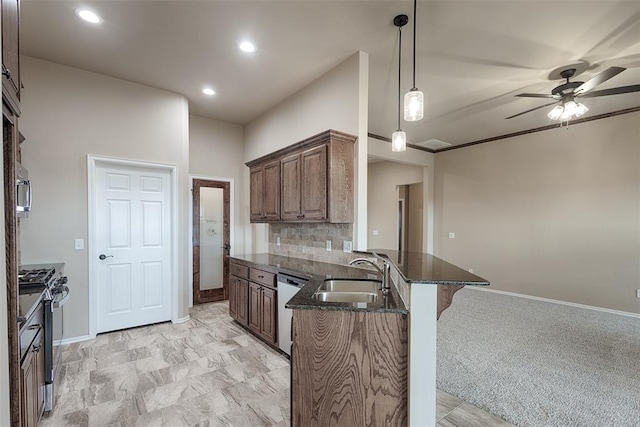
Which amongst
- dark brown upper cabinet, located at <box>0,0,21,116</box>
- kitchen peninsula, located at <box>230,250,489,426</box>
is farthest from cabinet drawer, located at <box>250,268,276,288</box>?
dark brown upper cabinet, located at <box>0,0,21,116</box>

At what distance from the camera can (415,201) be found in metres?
8.45

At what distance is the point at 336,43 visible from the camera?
293 centimetres

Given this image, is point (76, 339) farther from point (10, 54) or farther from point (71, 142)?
point (10, 54)

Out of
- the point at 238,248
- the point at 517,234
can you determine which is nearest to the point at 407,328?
the point at 238,248

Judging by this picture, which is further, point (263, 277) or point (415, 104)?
point (263, 277)

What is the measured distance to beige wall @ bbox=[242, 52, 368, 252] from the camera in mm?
3109

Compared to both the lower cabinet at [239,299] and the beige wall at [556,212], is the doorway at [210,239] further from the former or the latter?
the beige wall at [556,212]

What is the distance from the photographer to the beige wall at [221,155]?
495 cm

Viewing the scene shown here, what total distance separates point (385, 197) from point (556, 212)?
3669mm

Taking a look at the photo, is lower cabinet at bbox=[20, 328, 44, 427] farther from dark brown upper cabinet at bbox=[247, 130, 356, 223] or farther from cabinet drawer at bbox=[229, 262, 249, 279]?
dark brown upper cabinet at bbox=[247, 130, 356, 223]

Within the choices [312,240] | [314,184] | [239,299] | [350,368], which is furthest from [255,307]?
[350,368]

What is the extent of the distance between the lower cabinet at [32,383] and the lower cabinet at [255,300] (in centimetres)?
181

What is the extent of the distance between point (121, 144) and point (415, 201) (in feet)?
23.4

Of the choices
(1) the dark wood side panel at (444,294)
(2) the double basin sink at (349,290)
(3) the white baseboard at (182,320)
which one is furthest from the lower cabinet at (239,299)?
(1) the dark wood side panel at (444,294)
